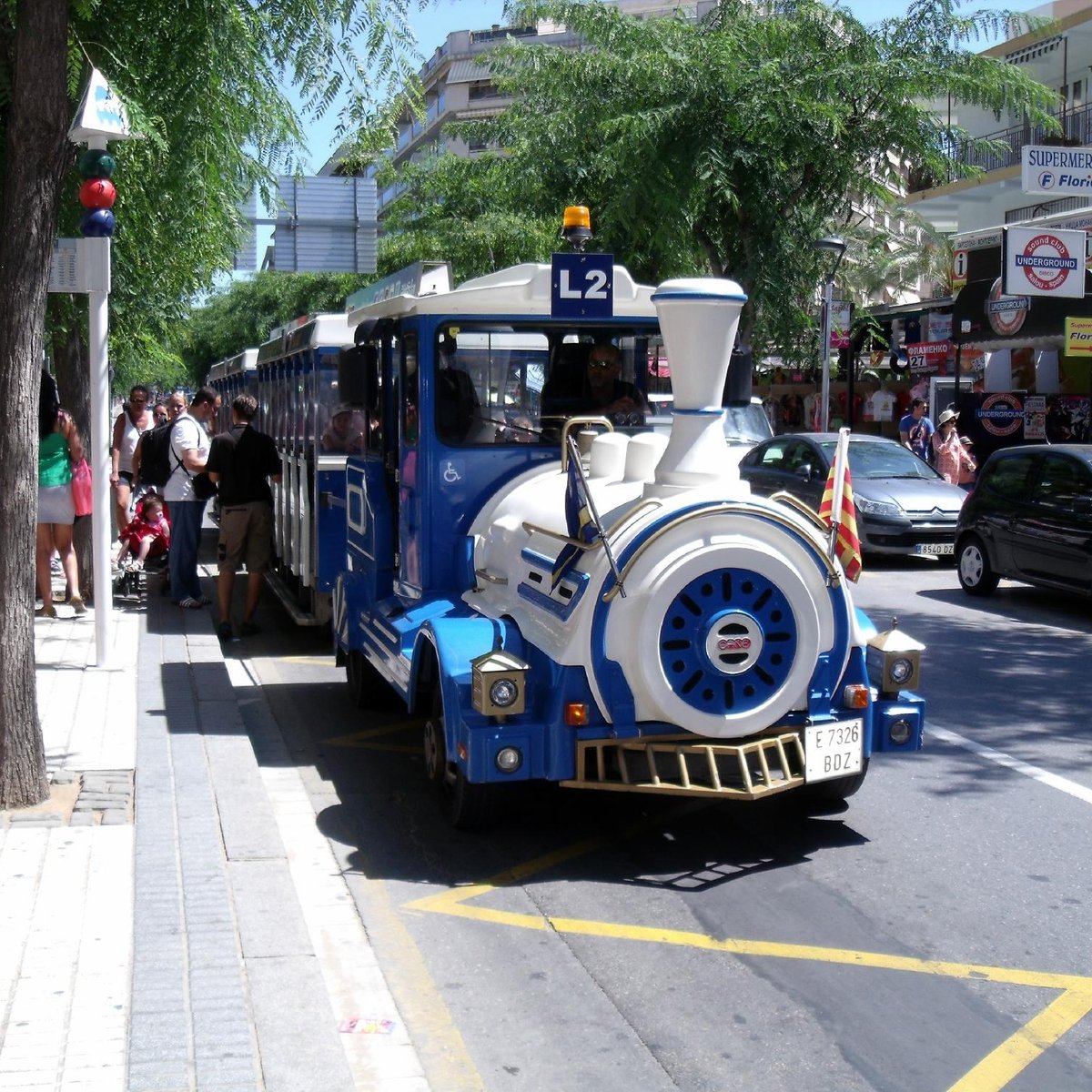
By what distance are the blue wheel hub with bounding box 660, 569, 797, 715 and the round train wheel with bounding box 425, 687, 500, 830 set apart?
97 centimetres

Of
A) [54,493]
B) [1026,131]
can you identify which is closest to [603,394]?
[54,493]

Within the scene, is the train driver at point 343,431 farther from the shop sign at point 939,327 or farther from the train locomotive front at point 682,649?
the shop sign at point 939,327

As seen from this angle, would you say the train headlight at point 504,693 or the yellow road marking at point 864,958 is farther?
the train headlight at point 504,693

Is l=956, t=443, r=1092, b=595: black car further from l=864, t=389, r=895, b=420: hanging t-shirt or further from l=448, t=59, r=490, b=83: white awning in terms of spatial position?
l=448, t=59, r=490, b=83: white awning

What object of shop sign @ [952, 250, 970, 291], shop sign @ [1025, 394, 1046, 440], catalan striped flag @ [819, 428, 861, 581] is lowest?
catalan striped flag @ [819, 428, 861, 581]

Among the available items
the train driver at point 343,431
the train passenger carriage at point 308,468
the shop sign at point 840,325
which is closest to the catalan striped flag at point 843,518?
the train driver at point 343,431

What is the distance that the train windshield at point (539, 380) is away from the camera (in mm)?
7184

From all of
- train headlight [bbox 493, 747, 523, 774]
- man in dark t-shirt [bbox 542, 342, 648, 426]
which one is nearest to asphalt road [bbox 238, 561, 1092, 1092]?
train headlight [bbox 493, 747, 523, 774]

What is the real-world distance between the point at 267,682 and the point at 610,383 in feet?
12.0

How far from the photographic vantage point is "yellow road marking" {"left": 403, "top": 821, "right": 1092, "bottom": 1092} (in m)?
4.22

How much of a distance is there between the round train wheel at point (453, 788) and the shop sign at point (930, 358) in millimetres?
24331

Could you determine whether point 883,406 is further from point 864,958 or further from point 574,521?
point 864,958

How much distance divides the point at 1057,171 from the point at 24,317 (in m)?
10.5

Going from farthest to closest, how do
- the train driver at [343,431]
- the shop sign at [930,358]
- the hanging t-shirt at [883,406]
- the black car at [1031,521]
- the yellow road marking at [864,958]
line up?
the hanging t-shirt at [883,406], the shop sign at [930,358], the black car at [1031,521], the train driver at [343,431], the yellow road marking at [864,958]
